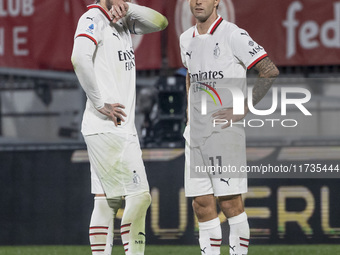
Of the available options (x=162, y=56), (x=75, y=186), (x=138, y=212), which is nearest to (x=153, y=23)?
(x=138, y=212)

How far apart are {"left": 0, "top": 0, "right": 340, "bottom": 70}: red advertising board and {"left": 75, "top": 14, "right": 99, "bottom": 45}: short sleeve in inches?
159

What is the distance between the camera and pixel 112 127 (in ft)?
18.5

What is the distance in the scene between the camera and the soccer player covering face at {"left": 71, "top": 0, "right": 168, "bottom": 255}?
18.4 feet

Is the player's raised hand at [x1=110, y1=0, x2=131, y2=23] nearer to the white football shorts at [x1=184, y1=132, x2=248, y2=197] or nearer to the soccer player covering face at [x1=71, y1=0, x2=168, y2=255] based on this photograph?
the soccer player covering face at [x1=71, y1=0, x2=168, y2=255]

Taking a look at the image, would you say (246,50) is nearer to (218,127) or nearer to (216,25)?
(216,25)

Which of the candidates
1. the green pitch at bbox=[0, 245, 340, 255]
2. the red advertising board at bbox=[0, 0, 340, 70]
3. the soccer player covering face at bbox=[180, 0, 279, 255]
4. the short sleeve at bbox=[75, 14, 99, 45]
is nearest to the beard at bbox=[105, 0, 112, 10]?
the short sleeve at bbox=[75, 14, 99, 45]

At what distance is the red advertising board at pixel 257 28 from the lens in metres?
9.58

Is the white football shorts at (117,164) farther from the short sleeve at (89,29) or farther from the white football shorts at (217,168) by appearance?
the short sleeve at (89,29)

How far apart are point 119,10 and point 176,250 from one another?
3227 mm

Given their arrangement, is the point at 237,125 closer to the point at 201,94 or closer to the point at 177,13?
the point at 201,94

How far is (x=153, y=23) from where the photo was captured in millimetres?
5848

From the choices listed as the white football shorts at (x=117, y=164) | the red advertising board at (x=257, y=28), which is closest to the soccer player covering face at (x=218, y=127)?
the white football shorts at (x=117, y=164)

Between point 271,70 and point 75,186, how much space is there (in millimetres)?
3494

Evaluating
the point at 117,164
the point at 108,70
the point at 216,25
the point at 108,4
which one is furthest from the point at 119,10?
the point at 117,164
